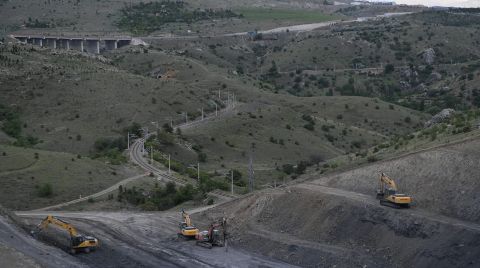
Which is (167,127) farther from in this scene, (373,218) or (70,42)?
(70,42)

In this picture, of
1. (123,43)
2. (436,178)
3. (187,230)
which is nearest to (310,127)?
(187,230)

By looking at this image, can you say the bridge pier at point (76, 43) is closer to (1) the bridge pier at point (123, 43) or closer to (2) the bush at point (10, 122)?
(1) the bridge pier at point (123, 43)

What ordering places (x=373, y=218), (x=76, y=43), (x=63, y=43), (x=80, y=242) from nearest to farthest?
1. (x=373, y=218)
2. (x=80, y=242)
3. (x=63, y=43)
4. (x=76, y=43)

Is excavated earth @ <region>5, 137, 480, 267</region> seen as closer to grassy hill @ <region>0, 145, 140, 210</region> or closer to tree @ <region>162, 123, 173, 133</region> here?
grassy hill @ <region>0, 145, 140, 210</region>

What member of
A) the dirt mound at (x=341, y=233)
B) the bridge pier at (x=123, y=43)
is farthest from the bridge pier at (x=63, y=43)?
the dirt mound at (x=341, y=233)

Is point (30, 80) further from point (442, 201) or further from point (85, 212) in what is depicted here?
point (442, 201)

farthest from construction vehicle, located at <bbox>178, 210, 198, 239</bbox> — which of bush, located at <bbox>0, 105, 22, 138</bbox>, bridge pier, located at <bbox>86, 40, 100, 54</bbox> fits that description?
bridge pier, located at <bbox>86, 40, 100, 54</bbox>
